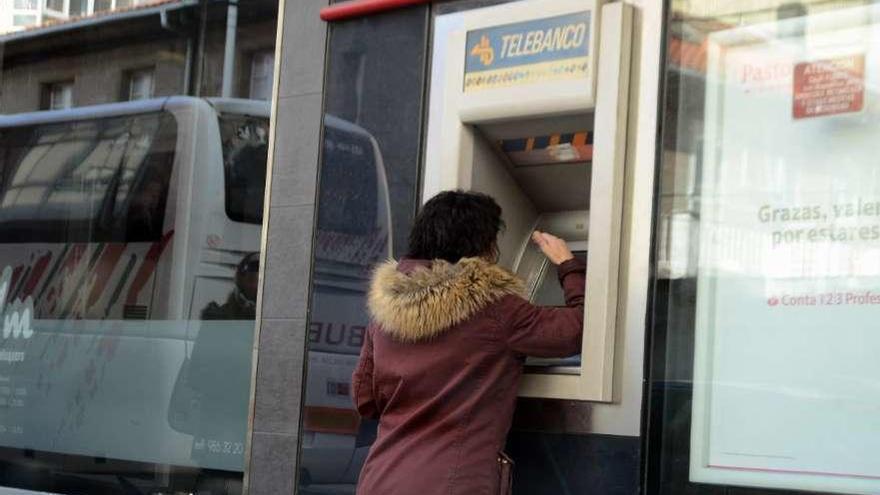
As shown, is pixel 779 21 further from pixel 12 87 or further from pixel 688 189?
pixel 12 87

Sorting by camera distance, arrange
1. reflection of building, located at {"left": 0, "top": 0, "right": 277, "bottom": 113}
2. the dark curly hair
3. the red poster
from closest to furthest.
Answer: the red poster < the dark curly hair < reflection of building, located at {"left": 0, "top": 0, "right": 277, "bottom": 113}

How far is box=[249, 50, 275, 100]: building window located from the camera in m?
5.87

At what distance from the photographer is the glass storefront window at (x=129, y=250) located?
234 inches

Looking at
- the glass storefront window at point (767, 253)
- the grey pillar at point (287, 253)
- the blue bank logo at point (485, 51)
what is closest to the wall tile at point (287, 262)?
the grey pillar at point (287, 253)

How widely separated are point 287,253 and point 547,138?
1.37 meters

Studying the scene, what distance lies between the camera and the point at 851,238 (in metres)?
4.01

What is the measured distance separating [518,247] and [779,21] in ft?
3.83

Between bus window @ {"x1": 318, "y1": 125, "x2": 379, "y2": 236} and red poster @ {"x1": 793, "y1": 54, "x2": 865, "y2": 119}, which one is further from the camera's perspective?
bus window @ {"x1": 318, "y1": 125, "x2": 379, "y2": 236}

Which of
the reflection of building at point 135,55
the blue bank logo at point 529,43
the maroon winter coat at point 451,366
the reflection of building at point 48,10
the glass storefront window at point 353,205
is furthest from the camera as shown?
the reflection of building at point 48,10

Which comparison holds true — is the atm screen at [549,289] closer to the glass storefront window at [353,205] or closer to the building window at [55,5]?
the glass storefront window at [353,205]

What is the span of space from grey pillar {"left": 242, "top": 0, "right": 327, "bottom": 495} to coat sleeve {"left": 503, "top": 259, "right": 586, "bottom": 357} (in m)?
1.55

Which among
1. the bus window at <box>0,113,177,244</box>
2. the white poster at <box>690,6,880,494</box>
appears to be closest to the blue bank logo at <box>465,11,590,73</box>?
the white poster at <box>690,6,880,494</box>

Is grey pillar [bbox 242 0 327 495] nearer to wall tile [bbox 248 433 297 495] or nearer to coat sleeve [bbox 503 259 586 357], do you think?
wall tile [bbox 248 433 297 495]

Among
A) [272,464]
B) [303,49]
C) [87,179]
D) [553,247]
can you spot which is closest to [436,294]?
[553,247]
